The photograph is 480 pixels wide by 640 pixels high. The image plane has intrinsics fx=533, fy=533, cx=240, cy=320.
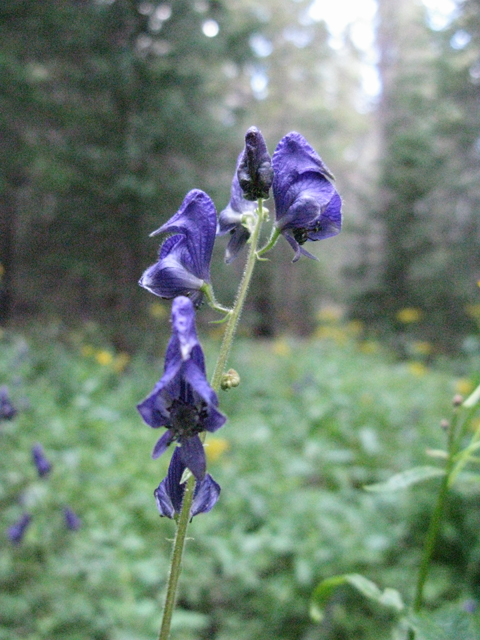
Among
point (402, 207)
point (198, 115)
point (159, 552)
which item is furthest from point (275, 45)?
point (159, 552)

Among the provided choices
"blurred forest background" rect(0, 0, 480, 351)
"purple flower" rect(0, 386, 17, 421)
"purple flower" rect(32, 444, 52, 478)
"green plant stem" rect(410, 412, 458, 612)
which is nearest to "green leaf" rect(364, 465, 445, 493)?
"green plant stem" rect(410, 412, 458, 612)

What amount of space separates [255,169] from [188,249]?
0.59 feet

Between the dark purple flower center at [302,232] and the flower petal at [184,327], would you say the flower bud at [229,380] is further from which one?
the dark purple flower center at [302,232]

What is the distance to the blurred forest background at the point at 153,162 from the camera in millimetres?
6965

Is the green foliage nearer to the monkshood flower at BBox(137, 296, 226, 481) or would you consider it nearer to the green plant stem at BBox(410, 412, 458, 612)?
the green plant stem at BBox(410, 412, 458, 612)

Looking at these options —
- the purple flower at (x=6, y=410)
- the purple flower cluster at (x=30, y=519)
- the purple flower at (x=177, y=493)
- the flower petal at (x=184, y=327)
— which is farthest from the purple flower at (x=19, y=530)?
the flower petal at (x=184, y=327)

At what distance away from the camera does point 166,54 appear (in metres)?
7.11

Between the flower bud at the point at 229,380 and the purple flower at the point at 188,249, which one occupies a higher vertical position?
the purple flower at the point at 188,249

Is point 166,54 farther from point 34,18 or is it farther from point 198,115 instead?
point 34,18

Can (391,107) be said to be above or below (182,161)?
above

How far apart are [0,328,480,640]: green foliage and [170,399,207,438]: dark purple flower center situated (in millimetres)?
1724

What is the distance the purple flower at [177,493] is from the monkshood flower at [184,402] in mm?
43

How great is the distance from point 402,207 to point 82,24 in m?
6.20

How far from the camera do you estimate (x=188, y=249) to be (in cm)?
93
